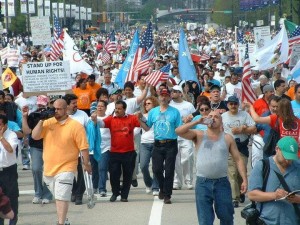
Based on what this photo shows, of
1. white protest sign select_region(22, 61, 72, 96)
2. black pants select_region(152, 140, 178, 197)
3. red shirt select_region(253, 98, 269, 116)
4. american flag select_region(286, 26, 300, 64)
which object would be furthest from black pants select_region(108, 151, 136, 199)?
american flag select_region(286, 26, 300, 64)

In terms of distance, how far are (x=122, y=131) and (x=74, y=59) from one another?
10713mm

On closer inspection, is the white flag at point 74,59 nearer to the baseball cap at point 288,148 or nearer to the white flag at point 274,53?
the white flag at point 274,53

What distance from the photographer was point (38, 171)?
15.0 meters

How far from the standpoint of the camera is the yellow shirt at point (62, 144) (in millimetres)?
12445

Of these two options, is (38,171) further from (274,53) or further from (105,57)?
(105,57)

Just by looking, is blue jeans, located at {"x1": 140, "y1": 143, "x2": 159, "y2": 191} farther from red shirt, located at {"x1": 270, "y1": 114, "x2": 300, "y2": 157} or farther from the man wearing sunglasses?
red shirt, located at {"x1": 270, "y1": 114, "x2": 300, "y2": 157}

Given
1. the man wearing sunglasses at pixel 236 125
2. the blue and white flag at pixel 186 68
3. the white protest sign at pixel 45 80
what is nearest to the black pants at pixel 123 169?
the white protest sign at pixel 45 80

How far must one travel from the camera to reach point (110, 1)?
189 meters

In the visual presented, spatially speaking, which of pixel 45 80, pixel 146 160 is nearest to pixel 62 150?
pixel 45 80

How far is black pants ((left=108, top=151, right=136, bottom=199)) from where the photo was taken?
1532 cm

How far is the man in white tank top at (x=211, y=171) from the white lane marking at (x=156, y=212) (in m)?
2.56

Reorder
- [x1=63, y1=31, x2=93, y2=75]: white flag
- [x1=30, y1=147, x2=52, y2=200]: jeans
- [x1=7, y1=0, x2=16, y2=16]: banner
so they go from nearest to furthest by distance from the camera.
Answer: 1. [x1=30, y1=147, x2=52, y2=200]: jeans
2. [x1=63, y1=31, x2=93, y2=75]: white flag
3. [x1=7, y1=0, x2=16, y2=16]: banner

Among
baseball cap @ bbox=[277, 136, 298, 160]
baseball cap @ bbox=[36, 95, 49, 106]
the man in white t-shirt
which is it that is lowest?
the man in white t-shirt

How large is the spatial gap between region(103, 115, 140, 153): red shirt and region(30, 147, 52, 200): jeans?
3.40ft
